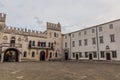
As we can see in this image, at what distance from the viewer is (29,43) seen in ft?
116

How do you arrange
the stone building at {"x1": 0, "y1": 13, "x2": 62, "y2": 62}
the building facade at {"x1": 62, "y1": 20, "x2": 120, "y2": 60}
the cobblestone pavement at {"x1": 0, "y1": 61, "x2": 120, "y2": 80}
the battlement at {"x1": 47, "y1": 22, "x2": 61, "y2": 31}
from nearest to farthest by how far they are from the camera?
the cobblestone pavement at {"x1": 0, "y1": 61, "x2": 120, "y2": 80} → the building facade at {"x1": 62, "y1": 20, "x2": 120, "y2": 60} → the stone building at {"x1": 0, "y1": 13, "x2": 62, "y2": 62} → the battlement at {"x1": 47, "y1": 22, "x2": 61, "y2": 31}

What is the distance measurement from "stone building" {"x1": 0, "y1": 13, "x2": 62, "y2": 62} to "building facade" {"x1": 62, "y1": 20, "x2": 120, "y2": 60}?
14.5 ft

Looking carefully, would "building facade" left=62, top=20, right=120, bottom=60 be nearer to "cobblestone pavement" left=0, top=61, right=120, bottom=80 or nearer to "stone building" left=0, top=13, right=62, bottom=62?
"stone building" left=0, top=13, right=62, bottom=62

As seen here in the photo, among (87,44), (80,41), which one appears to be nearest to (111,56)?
(87,44)

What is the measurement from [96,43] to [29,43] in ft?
62.5

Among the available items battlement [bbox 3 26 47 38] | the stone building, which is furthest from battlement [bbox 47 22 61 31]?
battlement [bbox 3 26 47 38]

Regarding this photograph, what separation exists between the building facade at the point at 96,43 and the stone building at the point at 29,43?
4412 millimetres

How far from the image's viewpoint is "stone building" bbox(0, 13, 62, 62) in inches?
1249

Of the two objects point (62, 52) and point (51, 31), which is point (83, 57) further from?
point (51, 31)

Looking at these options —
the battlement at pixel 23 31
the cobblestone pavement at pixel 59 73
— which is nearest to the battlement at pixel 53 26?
the battlement at pixel 23 31

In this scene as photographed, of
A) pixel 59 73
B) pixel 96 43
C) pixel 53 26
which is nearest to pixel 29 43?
pixel 53 26

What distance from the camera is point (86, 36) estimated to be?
33.4 meters

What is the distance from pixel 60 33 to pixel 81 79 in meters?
33.7

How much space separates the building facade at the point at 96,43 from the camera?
26672 mm
